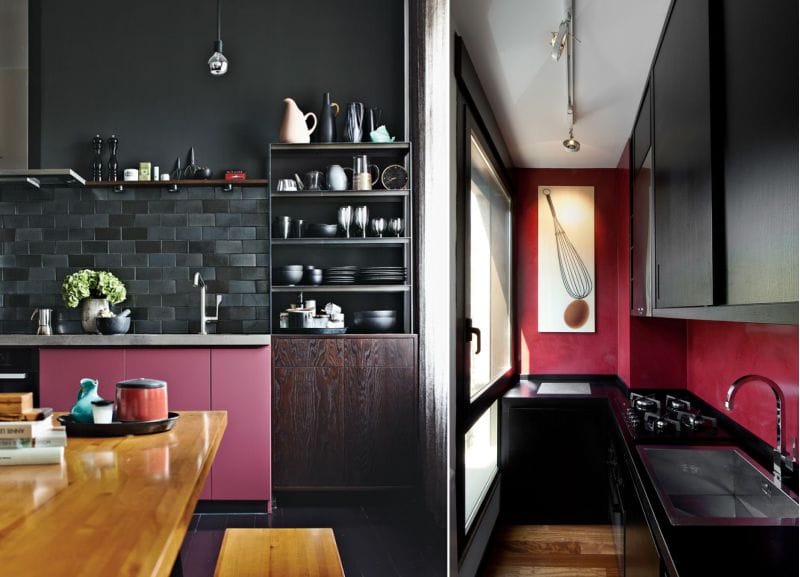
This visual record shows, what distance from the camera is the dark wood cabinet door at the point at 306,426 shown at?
4.21 metres

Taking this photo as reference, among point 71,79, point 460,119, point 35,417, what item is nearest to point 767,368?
point 460,119

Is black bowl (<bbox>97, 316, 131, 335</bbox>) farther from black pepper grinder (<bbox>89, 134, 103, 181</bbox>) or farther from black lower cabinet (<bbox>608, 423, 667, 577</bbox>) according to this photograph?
black lower cabinet (<bbox>608, 423, 667, 577</bbox>)

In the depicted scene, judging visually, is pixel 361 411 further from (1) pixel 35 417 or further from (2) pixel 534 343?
(1) pixel 35 417

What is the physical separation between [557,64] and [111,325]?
2.97 meters

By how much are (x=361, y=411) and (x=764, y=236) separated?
305cm

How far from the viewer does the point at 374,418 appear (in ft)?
13.9

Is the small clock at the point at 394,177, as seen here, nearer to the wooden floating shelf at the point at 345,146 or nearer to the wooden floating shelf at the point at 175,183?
the wooden floating shelf at the point at 345,146

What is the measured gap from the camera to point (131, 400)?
2.03 meters

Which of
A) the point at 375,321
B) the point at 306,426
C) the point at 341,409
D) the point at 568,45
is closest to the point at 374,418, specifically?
the point at 341,409

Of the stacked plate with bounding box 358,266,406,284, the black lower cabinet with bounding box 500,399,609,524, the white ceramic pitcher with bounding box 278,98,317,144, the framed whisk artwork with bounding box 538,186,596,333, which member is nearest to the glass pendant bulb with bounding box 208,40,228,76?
the white ceramic pitcher with bounding box 278,98,317,144

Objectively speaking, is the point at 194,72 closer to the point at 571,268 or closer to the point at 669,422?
the point at 571,268

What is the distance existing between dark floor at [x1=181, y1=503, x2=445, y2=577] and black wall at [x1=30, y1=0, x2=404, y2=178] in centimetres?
220

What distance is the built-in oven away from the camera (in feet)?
13.6

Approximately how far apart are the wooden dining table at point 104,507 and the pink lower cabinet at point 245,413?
7.31 ft
